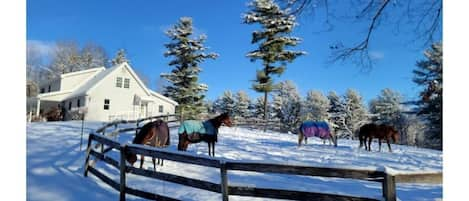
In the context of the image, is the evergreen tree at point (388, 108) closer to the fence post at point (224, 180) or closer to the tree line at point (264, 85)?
the tree line at point (264, 85)

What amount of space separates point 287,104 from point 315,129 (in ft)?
82.3

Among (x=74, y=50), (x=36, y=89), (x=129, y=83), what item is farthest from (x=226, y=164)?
(x=74, y=50)

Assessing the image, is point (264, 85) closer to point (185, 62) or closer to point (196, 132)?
point (185, 62)

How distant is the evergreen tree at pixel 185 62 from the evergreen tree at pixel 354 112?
17.2 metres

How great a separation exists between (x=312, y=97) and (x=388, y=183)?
38.4 meters

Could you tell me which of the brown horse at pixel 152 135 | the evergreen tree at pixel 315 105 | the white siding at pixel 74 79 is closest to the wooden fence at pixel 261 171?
the brown horse at pixel 152 135

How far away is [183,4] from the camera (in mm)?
8969

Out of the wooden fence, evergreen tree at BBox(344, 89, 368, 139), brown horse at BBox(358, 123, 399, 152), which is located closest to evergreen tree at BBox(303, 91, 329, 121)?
evergreen tree at BBox(344, 89, 368, 139)

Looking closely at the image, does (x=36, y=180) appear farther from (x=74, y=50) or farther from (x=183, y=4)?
(x=74, y=50)

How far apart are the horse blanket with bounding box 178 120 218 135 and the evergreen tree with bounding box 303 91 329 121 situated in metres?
28.6

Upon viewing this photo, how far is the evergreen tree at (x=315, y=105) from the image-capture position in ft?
123

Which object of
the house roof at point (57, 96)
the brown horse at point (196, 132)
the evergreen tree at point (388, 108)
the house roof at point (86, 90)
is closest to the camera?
the brown horse at point (196, 132)

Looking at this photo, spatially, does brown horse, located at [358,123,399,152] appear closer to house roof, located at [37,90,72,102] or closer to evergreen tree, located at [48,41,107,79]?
house roof, located at [37,90,72,102]

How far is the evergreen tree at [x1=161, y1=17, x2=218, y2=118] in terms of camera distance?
28438 mm
